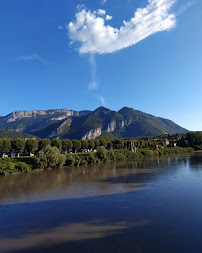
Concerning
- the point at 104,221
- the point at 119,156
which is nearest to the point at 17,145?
the point at 119,156

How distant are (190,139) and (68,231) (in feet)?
415

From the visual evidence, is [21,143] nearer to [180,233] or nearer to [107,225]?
[107,225]

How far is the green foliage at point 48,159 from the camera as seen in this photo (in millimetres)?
44713

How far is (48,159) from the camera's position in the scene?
45.8m

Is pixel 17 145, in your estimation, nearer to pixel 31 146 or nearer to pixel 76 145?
pixel 31 146

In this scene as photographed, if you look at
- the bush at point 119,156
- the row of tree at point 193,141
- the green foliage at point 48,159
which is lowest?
the bush at point 119,156

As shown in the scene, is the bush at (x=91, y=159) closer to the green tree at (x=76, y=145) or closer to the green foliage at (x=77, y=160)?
the green foliage at (x=77, y=160)

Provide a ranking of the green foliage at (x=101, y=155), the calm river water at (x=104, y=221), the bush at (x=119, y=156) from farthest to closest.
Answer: the bush at (x=119, y=156) < the green foliage at (x=101, y=155) < the calm river water at (x=104, y=221)

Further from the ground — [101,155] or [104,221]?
[101,155]

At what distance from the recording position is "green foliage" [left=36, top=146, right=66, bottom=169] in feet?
147

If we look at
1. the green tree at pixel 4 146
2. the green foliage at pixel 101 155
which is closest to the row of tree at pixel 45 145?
the green tree at pixel 4 146

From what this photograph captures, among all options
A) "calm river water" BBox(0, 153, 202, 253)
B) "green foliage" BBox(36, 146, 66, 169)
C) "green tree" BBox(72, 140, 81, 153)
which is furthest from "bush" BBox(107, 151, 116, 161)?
"calm river water" BBox(0, 153, 202, 253)

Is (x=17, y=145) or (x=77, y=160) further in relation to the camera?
(x=77, y=160)

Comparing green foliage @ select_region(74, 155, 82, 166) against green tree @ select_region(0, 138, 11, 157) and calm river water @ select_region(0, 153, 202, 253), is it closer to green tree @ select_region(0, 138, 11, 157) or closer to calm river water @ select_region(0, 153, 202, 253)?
green tree @ select_region(0, 138, 11, 157)
